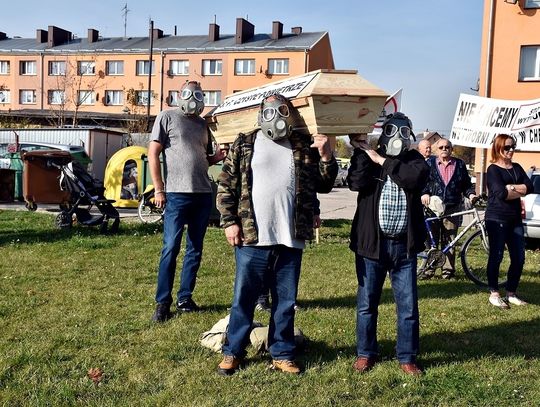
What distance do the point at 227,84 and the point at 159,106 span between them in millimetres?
7347

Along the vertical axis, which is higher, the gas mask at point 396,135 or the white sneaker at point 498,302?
the gas mask at point 396,135

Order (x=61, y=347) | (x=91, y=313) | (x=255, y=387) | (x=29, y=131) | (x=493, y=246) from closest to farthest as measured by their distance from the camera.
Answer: (x=255, y=387) < (x=61, y=347) < (x=91, y=313) < (x=493, y=246) < (x=29, y=131)

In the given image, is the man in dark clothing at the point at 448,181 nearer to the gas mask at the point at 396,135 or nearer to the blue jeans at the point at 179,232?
the blue jeans at the point at 179,232

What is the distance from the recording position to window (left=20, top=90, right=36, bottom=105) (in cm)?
6042

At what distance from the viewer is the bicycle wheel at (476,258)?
7.46 metres

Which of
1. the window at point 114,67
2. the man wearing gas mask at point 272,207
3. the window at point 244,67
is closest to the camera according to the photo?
the man wearing gas mask at point 272,207

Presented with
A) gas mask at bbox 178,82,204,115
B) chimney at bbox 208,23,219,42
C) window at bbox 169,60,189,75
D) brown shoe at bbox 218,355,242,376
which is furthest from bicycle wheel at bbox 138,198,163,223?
chimney at bbox 208,23,219,42

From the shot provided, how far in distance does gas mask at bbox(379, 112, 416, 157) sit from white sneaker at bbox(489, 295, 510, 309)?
299 centimetres

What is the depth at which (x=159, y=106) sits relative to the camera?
2245 inches

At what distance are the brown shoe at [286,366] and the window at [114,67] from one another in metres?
57.0

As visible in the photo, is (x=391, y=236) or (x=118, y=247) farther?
(x=118, y=247)

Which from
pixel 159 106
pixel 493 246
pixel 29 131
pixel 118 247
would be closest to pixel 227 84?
pixel 159 106

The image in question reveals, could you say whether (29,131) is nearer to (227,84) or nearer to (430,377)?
(430,377)

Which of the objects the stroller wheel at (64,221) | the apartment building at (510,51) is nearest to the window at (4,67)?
the apartment building at (510,51)
